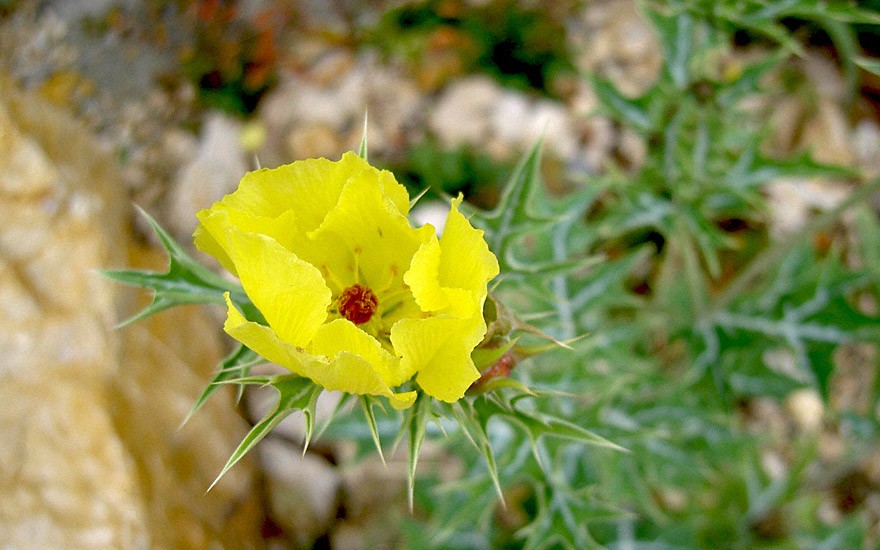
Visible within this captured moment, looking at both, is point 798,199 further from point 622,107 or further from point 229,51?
point 229,51

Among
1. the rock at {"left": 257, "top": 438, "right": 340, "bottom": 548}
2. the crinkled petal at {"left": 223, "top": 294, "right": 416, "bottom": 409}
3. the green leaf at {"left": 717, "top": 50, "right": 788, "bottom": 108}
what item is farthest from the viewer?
the rock at {"left": 257, "top": 438, "right": 340, "bottom": 548}

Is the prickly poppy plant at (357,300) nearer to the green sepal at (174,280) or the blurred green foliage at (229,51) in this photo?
the green sepal at (174,280)

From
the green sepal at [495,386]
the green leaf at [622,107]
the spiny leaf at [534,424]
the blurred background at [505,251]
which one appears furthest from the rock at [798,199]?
the green sepal at [495,386]

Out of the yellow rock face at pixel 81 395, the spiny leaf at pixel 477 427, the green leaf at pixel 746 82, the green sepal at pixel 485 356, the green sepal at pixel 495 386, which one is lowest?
the yellow rock face at pixel 81 395

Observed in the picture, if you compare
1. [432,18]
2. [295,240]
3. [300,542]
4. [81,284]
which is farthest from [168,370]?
[432,18]

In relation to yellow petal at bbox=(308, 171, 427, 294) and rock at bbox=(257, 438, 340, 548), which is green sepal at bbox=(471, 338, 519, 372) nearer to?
yellow petal at bbox=(308, 171, 427, 294)

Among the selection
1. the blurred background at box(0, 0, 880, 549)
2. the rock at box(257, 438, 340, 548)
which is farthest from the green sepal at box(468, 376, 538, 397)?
the rock at box(257, 438, 340, 548)

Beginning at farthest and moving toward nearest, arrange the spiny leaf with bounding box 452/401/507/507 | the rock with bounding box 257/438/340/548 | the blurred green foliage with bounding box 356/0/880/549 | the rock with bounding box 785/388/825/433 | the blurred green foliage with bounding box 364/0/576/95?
the blurred green foliage with bounding box 364/0/576/95 → the rock with bounding box 785/388/825/433 → the rock with bounding box 257/438/340/548 → the blurred green foliage with bounding box 356/0/880/549 → the spiny leaf with bounding box 452/401/507/507
